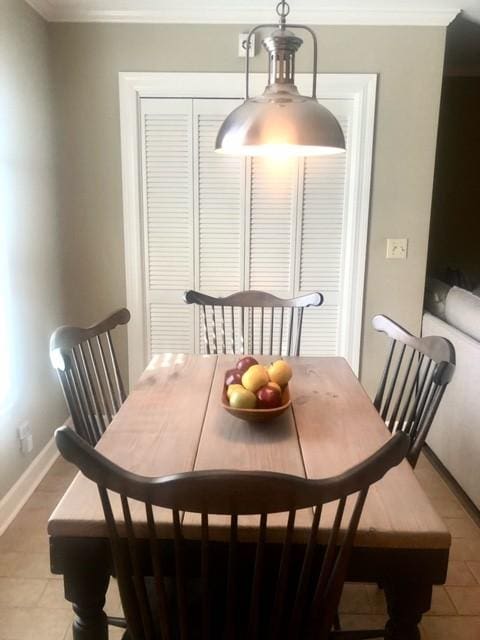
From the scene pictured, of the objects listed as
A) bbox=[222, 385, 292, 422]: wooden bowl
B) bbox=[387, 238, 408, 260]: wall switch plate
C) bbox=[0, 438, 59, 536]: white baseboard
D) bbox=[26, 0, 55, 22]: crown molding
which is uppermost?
bbox=[26, 0, 55, 22]: crown molding

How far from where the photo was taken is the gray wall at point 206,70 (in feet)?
9.73

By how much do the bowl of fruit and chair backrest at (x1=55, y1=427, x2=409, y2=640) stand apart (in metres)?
0.40

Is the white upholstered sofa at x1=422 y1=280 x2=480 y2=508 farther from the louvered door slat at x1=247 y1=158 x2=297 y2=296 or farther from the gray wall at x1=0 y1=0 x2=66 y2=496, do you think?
the gray wall at x1=0 y1=0 x2=66 y2=496

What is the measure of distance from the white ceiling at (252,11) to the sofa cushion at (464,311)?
4.83 ft

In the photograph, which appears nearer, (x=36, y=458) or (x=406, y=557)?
(x=406, y=557)

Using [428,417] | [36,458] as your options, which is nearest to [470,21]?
[428,417]

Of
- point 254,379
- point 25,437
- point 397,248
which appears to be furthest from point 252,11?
point 25,437

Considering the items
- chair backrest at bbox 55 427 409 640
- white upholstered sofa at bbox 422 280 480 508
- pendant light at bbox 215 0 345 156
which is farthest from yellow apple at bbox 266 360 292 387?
white upholstered sofa at bbox 422 280 480 508

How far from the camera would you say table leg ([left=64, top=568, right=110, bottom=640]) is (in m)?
1.16

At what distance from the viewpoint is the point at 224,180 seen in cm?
315

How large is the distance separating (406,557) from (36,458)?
2.21 meters

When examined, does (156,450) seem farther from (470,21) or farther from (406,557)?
(470,21)

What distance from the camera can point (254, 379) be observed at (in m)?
1.59

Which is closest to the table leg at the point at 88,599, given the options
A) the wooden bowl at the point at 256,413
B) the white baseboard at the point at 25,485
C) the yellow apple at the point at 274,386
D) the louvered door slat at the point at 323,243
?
the wooden bowl at the point at 256,413
